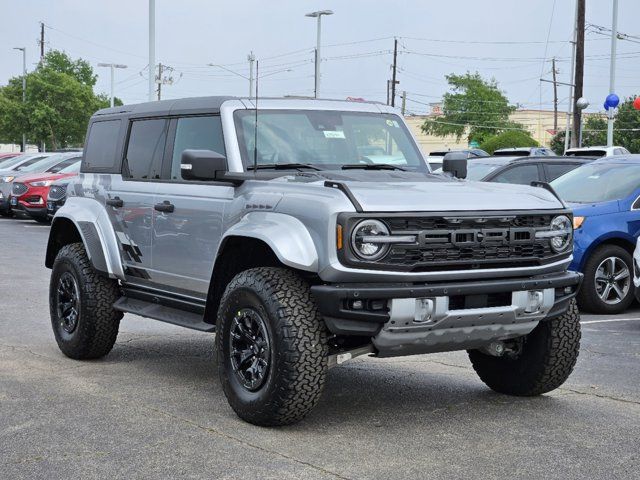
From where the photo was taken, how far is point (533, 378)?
6645 mm

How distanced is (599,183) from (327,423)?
6.76 meters

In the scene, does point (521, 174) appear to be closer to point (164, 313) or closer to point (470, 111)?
point (164, 313)

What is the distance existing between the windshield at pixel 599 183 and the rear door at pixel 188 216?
563 cm

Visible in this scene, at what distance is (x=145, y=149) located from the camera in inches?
309

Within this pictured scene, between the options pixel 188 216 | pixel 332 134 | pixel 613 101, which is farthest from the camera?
pixel 613 101

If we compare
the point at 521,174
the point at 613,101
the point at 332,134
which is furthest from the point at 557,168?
the point at 613,101

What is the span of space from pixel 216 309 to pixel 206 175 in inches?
34.6

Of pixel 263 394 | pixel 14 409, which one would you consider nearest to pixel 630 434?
pixel 263 394

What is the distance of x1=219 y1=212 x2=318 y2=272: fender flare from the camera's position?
567 cm

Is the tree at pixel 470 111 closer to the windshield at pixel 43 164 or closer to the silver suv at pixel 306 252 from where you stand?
the windshield at pixel 43 164

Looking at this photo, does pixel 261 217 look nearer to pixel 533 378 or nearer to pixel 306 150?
pixel 306 150

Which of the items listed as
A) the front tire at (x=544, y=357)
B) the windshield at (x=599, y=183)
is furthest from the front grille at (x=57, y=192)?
the front tire at (x=544, y=357)

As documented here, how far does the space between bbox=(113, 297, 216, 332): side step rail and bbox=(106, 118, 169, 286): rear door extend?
163 mm

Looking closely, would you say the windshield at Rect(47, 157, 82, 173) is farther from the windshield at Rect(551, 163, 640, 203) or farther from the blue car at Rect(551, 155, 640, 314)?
the blue car at Rect(551, 155, 640, 314)
